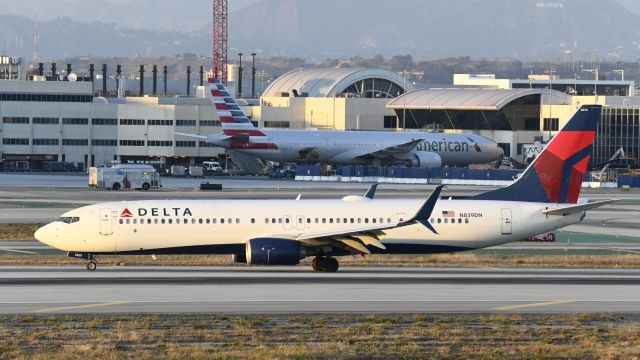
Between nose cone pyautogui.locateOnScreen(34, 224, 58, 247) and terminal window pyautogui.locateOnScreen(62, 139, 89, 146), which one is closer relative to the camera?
nose cone pyautogui.locateOnScreen(34, 224, 58, 247)

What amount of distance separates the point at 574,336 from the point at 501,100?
12701cm

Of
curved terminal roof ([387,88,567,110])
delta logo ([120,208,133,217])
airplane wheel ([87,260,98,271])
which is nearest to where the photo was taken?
delta logo ([120,208,133,217])

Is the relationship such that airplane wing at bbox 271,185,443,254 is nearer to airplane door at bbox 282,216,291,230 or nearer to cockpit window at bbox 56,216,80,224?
airplane door at bbox 282,216,291,230

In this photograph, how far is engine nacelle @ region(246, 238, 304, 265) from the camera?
155 feet

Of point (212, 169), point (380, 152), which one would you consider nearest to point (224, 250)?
point (380, 152)

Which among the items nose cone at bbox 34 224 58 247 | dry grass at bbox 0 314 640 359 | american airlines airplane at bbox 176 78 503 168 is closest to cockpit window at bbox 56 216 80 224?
nose cone at bbox 34 224 58 247

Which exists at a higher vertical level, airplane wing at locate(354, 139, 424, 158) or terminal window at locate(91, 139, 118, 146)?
terminal window at locate(91, 139, 118, 146)

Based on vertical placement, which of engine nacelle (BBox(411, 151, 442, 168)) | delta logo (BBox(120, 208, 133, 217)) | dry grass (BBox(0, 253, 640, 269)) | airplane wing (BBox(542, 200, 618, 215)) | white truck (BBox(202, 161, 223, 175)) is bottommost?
dry grass (BBox(0, 253, 640, 269))

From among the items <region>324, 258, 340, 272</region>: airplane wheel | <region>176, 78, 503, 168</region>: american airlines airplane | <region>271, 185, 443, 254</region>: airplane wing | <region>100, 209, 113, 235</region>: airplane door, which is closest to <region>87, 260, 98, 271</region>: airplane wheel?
<region>100, 209, 113, 235</region>: airplane door

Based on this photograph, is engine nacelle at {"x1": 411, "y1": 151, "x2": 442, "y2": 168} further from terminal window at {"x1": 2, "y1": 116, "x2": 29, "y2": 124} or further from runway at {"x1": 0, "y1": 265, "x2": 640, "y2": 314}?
runway at {"x1": 0, "y1": 265, "x2": 640, "y2": 314}

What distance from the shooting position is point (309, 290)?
42500 mm

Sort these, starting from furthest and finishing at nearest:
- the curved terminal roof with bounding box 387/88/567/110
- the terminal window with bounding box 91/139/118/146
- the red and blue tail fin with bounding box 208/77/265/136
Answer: the terminal window with bounding box 91/139/118/146 < the curved terminal roof with bounding box 387/88/567/110 < the red and blue tail fin with bounding box 208/77/265/136

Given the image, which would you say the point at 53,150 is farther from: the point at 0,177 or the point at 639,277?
the point at 639,277

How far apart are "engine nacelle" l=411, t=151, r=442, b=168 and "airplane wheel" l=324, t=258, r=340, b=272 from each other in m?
92.3
